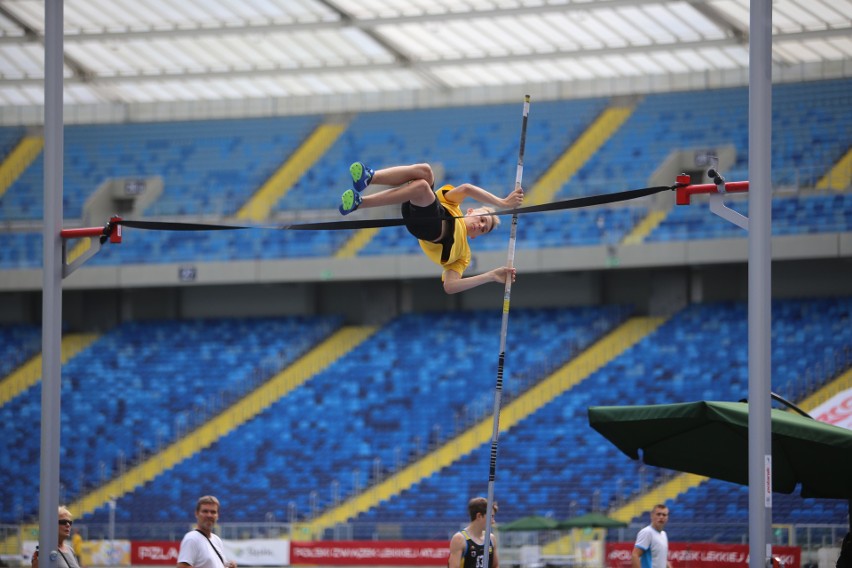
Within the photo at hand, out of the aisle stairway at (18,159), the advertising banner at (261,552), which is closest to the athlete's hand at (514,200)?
the advertising banner at (261,552)

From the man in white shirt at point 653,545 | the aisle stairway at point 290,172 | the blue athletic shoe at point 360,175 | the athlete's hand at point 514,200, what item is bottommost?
the man in white shirt at point 653,545

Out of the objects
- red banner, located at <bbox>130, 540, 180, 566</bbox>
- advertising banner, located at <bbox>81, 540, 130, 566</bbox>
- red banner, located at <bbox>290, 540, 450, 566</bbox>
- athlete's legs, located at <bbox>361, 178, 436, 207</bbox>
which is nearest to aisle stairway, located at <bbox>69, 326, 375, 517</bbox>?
advertising banner, located at <bbox>81, 540, 130, 566</bbox>

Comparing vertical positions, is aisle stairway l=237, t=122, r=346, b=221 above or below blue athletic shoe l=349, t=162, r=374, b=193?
above

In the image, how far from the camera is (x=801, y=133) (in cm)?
2886

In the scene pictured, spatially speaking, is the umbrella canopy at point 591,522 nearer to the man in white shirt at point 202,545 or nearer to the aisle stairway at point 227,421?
the aisle stairway at point 227,421

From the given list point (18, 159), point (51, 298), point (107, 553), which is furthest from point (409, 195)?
point (18, 159)

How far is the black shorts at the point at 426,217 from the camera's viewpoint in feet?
29.0

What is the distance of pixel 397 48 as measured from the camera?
2977cm

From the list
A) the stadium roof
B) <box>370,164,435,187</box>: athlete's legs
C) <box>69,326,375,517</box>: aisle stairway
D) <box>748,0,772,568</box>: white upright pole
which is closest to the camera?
<box>748,0,772,568</box>: white upright pole

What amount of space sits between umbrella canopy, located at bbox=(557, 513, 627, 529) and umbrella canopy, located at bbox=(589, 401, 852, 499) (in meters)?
12.2

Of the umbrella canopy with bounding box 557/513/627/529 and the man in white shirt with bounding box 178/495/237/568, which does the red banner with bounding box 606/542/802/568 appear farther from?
the man in white shirt with bounding box 178/495/237/568

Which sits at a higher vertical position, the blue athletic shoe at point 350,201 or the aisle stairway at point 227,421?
the blue athletic shoe at point 350,201

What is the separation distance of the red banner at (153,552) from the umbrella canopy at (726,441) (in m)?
16.8

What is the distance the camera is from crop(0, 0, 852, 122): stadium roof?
1086 inches
